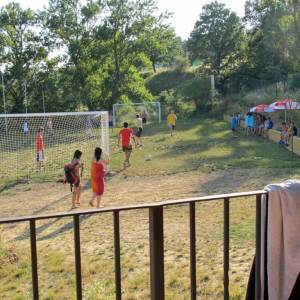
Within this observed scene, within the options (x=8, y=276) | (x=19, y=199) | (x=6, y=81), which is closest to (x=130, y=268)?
(x=8, y=276)

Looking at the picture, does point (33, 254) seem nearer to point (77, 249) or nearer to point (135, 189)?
point (77, 249)

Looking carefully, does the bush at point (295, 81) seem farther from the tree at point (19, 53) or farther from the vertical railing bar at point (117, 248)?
the vertical railing bar at point (117, 248)

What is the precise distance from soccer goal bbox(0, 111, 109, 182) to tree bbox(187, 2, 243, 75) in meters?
24.7

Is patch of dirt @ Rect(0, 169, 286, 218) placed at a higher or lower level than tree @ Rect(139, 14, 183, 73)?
lower

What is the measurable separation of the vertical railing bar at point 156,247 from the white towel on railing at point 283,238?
67cm

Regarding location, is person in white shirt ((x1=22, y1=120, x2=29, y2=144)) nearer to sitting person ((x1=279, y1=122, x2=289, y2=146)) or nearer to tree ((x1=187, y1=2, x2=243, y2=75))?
sitting person ((x1=279, y1=122, x2=289, y2=146))

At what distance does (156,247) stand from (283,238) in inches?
31.3

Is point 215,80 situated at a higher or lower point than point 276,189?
higher

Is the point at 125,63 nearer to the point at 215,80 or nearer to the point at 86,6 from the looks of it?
the point at 86,6

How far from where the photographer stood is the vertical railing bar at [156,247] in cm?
280

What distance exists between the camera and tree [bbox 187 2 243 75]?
151ft

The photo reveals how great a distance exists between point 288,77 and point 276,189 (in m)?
35.4

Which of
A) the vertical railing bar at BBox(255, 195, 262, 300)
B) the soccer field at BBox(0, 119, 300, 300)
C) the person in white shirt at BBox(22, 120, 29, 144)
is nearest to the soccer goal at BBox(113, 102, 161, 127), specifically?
the person in white shirt at BBox(22, 120, 29, 144)

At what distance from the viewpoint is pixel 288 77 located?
3634cm
